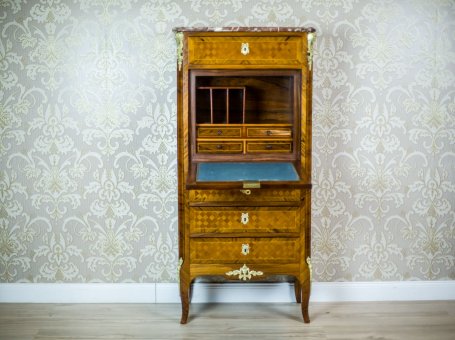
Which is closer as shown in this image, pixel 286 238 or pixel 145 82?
pixel 286 238

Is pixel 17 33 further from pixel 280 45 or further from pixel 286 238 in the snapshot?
pixel 286 238

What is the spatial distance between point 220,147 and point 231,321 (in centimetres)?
112

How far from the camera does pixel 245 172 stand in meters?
3.36

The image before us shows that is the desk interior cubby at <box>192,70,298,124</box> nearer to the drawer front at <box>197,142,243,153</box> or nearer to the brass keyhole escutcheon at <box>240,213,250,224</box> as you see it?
the drawer front at <box>197,142,243,153</box>

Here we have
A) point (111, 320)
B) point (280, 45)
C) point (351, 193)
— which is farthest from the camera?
point (351, 193)

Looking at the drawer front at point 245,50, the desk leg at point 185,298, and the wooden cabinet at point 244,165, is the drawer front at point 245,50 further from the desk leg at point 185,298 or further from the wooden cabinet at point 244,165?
the desk leg at point 185,298

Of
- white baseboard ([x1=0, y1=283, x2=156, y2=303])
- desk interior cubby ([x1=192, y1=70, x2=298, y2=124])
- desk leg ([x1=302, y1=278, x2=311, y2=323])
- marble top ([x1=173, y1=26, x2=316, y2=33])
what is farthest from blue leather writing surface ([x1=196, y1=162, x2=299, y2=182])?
white baseboard ([x1=0, y1=283, x2=156, y2=303])

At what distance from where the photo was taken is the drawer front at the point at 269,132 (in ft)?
11.7

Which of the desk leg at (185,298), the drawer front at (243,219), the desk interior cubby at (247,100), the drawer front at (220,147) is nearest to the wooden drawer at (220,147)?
the drawer front at (220,147)

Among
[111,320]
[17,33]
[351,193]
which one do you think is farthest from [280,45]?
[111,320]

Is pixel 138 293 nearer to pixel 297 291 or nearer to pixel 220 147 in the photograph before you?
pixel 297 291

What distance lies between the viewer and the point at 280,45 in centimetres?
341

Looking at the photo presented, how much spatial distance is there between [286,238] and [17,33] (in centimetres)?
221

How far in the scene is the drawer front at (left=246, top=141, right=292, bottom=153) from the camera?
3.56 m
